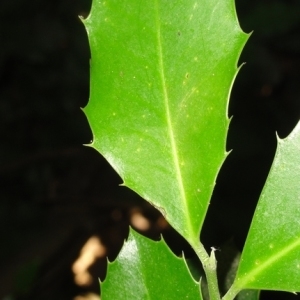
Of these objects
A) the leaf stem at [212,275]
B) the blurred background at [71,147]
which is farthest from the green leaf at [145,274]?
the blurred background at [71,147]

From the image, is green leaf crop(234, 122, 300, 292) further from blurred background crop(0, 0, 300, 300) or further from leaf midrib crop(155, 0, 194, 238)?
blurred background crop(0, 0, 300, 300)

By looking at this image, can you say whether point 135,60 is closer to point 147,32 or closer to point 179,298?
point 147,32

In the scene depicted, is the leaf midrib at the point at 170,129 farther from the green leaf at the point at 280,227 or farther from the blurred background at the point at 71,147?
the blurred background at the point at 71,147

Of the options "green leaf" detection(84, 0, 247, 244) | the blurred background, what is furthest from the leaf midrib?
the blurred background

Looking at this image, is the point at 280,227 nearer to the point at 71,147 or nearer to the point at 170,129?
the point at 170,129

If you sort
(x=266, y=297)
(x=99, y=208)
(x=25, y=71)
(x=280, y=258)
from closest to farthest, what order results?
(x=280, y=258), (x=266, y=297), (x=25, y=71), (x=99, y=208)

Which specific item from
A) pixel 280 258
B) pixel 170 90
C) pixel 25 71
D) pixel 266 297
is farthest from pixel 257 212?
pixel 25 71

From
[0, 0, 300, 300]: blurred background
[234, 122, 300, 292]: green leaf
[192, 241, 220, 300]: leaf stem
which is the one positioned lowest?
[0, 0, 300, 300]: blurred background
